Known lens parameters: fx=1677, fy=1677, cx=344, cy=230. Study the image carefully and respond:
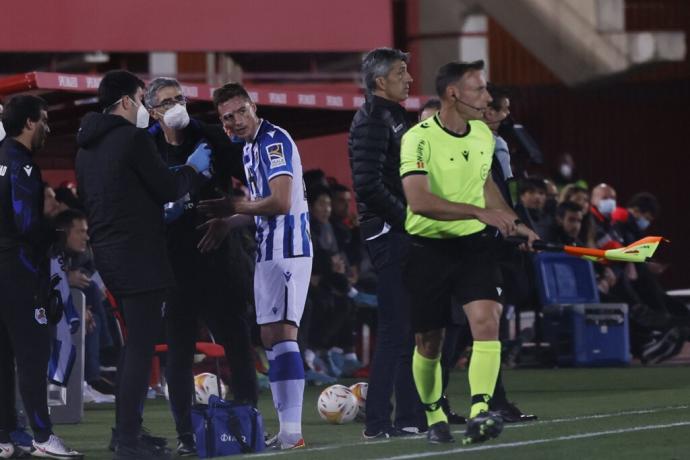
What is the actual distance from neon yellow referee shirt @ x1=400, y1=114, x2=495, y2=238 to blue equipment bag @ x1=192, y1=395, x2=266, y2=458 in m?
1.37

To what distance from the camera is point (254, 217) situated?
955cm

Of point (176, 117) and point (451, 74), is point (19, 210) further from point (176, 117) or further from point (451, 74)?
A: point (451, 74)

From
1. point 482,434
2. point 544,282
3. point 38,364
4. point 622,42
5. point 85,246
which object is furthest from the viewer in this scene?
point 622,42

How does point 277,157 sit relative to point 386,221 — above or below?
above

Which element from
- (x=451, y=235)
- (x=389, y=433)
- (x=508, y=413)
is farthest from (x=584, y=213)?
(x=451, y=235)

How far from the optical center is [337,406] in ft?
36.7

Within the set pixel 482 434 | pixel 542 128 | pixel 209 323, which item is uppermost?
pixel 542 128

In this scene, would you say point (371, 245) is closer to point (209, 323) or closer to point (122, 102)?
point (209, 323)

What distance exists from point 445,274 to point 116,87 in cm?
198

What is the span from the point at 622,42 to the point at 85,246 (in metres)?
12.6

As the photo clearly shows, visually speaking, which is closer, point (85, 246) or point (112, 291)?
point (112, 291)

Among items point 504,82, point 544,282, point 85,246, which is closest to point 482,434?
point 85,246

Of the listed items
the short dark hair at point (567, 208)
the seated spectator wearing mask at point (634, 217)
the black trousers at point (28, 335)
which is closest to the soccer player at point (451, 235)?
the black trousers at point (28, 335)

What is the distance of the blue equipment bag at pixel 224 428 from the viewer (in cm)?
897
